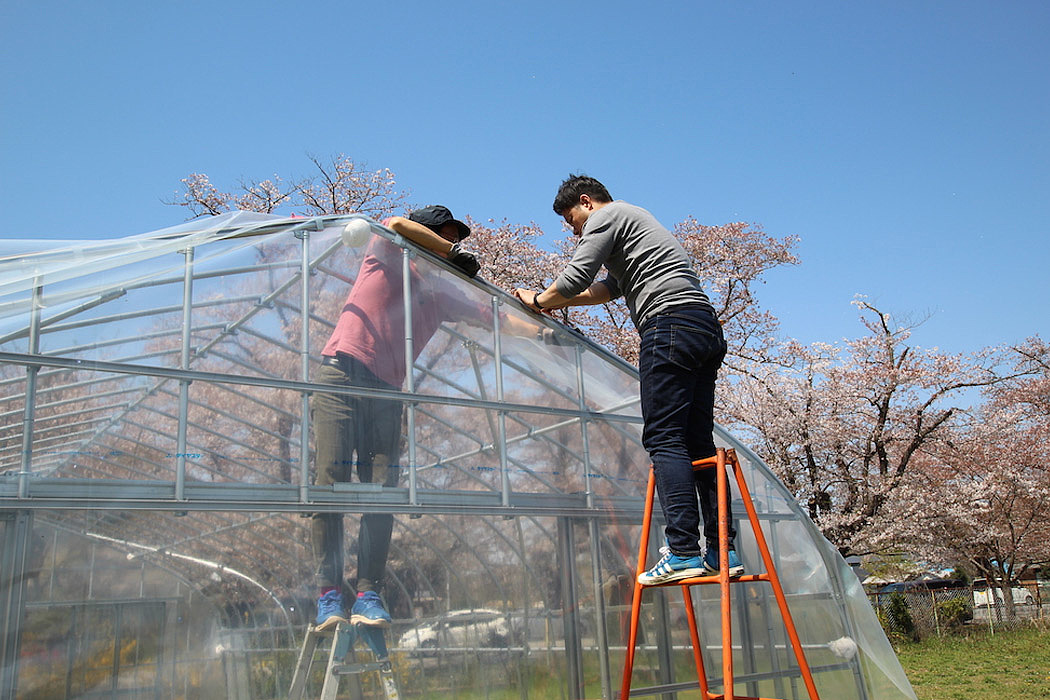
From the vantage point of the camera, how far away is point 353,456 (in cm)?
359

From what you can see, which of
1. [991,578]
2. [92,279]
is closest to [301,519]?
[92,279]

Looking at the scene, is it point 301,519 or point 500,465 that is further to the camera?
point 500,465

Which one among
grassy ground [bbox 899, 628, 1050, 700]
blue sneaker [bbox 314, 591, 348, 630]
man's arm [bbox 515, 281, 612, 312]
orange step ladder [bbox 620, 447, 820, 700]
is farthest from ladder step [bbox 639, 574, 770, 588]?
grassy ground [bbox 899, 628, 1050, 700]

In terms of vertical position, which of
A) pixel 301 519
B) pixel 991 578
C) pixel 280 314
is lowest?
pixel 991 578

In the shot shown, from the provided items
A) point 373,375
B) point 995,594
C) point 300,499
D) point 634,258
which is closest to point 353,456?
point 300,499

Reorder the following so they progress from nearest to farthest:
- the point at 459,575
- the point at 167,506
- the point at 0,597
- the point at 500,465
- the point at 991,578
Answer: the point at 0,597 → the point at 167,506 → the point at 459,575 → the point at 500,465 → the point at 991,578

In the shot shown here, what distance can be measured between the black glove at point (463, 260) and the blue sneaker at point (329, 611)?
1.72 m

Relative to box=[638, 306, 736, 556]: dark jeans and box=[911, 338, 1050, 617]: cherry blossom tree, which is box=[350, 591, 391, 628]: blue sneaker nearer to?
box=[638, 306, 736, 556]: dark jeans

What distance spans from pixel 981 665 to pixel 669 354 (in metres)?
14.9

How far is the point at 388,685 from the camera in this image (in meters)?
3.27

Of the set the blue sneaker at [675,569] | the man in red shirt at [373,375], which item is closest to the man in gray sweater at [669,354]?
the blue sneaker at [675,569]

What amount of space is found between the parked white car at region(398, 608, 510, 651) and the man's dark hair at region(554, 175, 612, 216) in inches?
78.3

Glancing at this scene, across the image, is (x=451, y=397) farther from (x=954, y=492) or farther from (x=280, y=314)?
(x=954, y=492)

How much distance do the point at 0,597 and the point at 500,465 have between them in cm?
207
